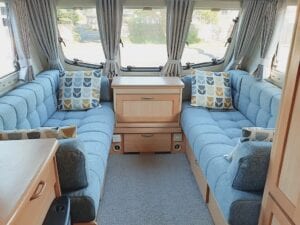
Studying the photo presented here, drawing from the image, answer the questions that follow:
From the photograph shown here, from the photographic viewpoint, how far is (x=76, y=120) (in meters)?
2.71

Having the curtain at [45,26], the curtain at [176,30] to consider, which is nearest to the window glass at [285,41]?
the curtain at [176,30]

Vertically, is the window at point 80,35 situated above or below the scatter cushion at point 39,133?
above

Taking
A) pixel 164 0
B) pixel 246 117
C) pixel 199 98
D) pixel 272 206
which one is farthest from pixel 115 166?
pixel 164 0

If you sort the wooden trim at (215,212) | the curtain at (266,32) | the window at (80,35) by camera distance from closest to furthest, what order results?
the wooden trim at (215,212) < the curtain at (266,32) < the window at (80,35)

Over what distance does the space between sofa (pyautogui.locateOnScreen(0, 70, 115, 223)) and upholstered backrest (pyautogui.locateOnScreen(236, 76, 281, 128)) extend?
1.43 meters

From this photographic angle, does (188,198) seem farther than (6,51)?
No

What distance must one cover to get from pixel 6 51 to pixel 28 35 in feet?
0.95

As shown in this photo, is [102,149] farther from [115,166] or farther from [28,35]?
[28,35]

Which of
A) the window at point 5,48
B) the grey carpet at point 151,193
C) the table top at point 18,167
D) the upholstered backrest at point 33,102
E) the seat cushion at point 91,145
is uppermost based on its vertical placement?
the window at point 5,48

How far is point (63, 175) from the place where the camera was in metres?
1.45

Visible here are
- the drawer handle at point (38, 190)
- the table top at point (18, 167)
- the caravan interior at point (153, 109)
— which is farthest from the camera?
the caravan interior at point (153, 109)

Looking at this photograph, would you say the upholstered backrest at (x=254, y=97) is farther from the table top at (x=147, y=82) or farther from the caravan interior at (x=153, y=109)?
the table top at (x=147, y=82)

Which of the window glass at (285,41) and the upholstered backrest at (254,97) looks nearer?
the upholstered backrest at (254,97)

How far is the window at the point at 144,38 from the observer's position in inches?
126
